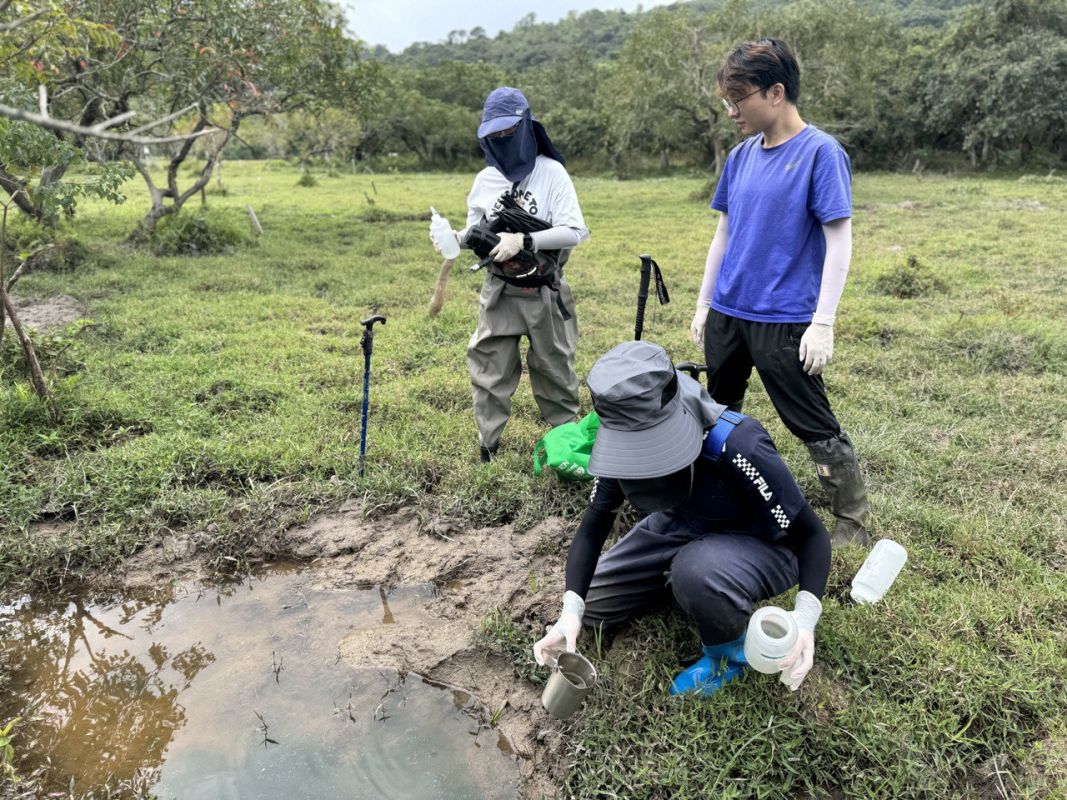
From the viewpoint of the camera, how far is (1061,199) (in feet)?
49.1

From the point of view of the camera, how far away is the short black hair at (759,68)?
103 inches

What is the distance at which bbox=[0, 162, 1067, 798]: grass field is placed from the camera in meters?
2.35

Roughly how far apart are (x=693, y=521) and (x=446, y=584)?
1.20m

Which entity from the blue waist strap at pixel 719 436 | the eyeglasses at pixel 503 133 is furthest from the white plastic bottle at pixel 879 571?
the eyeglasses at pixel 503 133

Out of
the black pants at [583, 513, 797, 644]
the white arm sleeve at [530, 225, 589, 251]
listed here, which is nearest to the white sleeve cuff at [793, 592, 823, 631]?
the black pants at [583, 513, 797, 644]

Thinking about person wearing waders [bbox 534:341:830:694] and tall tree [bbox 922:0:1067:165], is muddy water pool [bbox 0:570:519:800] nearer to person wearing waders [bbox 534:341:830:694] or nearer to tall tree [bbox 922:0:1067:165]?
person wearing waders [bbox 534:341:830:694]

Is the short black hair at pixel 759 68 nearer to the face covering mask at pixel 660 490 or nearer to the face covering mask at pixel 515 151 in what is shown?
the face covering mask at pixel 515 151

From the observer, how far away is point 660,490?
2.21m

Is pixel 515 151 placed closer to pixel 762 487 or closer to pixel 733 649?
pixel 762 487

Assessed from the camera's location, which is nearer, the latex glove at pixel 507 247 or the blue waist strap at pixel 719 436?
the blue waist strap at pixel 719 436

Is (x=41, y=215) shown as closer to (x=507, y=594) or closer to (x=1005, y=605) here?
(x=507, y=594)

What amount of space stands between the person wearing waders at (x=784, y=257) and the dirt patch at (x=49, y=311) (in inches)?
233

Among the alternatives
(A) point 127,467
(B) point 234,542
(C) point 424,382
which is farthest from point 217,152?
(B) point 234,542

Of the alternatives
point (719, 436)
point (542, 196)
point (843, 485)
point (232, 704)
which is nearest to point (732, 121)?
point (542, 196)
